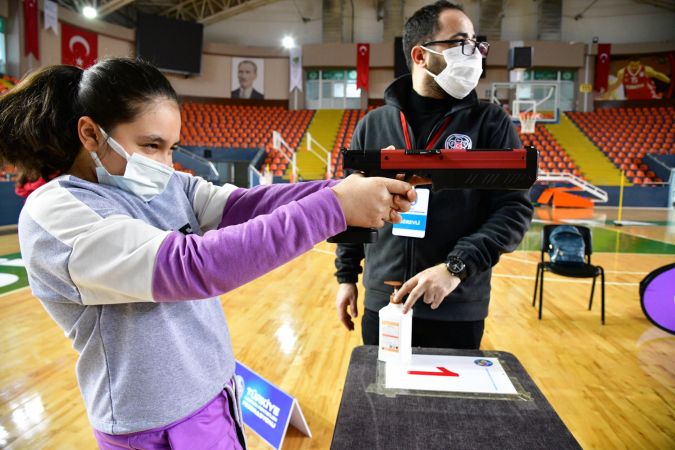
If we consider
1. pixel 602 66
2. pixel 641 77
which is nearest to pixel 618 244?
pixel 602 66

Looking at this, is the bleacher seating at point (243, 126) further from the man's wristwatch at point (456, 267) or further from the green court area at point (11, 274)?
the man's wristwatch at point (456, 267)

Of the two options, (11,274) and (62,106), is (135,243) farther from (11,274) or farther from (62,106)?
(11,274)

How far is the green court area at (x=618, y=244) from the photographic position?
6.04 meters

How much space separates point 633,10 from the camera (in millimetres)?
16000

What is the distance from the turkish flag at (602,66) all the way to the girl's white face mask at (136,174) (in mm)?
18765

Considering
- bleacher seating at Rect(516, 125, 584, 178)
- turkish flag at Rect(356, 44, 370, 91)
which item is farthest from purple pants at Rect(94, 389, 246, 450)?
turkish flag at Rect(356, 44, 370, 91)

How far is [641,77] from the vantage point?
16.0 meters

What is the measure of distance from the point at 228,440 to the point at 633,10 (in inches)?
801

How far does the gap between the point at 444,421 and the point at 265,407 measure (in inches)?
43.8

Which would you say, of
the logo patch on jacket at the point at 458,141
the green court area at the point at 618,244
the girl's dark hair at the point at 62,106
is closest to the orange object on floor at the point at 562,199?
the green court area at the point at 618,244

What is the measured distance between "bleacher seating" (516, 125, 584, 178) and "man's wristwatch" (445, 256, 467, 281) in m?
12.7

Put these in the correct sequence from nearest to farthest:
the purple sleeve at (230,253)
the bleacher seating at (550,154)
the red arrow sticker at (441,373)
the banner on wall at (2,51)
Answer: the purple sleeve at (230,253)
the red arrow sticker at (441,373)
the banner on wall at (2,51)
the bleacher seating at (550,154)

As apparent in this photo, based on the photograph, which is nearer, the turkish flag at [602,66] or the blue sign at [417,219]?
the blue sign at [417,219]

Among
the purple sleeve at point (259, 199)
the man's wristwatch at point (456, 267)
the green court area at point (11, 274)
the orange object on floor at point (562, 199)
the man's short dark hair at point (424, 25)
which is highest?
the man's short dark hair at point (424, 25)
